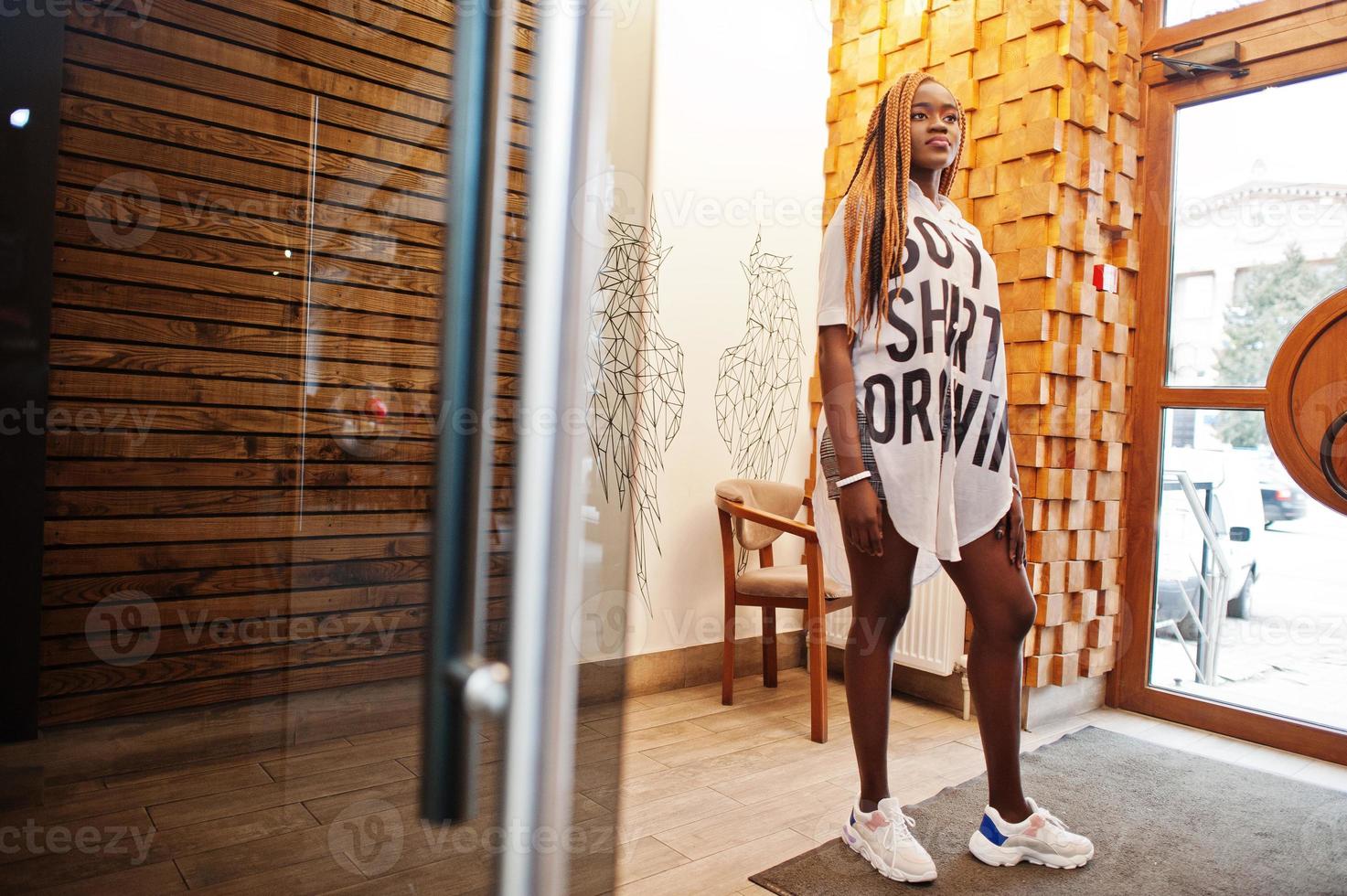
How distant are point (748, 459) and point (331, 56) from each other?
2908mm

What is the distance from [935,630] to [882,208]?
169 centimetres

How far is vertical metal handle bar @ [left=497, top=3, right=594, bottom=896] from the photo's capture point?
1.44 feet

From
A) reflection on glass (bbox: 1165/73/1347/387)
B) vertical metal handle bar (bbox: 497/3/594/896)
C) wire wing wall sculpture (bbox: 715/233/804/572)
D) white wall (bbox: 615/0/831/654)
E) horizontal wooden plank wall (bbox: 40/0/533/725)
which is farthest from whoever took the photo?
wire wing wall sculpture (bbox: 715/233/804/572)

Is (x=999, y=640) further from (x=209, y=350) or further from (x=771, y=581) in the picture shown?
(x=209, y=350)

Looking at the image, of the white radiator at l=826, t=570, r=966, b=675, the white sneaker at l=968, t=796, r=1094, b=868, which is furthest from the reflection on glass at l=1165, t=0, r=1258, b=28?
the white sneaker at l=968, t=796, r=1094, b=868

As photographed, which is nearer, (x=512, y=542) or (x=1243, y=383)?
(x=512, y=542)

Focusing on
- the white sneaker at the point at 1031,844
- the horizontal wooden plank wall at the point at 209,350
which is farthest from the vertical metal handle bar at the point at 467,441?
the white sneaker at the point at 1031,844

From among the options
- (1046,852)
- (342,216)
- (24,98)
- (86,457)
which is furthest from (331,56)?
(1046,852)

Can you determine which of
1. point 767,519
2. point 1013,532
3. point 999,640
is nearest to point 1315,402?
point 1013,532

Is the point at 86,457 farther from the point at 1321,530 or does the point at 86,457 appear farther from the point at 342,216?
the point at 1321,530

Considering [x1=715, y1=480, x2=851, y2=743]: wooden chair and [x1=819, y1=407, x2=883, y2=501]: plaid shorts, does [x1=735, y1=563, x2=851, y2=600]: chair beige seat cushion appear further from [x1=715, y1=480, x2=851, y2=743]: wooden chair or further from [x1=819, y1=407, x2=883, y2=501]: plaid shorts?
[x1=819, y1=407, x2=883, y2=501]: plaid shorts

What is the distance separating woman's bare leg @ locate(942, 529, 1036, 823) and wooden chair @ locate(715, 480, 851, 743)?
33.4 inches

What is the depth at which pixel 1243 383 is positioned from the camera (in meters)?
2.93

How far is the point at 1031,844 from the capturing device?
1.96 m
